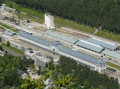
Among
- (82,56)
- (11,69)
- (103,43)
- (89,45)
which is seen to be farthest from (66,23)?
(11,69)

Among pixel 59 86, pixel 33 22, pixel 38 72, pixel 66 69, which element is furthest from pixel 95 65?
pixel 33 22

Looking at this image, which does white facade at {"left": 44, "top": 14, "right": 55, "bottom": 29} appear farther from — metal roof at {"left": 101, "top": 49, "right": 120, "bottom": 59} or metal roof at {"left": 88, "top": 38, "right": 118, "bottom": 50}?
metal roof at {"left": 101, "top": 49, "right": 120, "bottom": 59}

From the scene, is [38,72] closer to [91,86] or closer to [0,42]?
[91,86]

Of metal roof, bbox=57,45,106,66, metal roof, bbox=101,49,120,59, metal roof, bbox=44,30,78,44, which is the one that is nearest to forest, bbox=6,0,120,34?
metal roof, bbox=44,30,78,44

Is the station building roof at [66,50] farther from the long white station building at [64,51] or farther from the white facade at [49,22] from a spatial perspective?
the white facade at [49,22]

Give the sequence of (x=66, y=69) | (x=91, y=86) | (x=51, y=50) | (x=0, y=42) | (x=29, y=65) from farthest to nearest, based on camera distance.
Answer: (x=0, y=42)
(x=51, y=50)
(x=29, y=65)
(x=66, y=69)
(x=91, y=86)

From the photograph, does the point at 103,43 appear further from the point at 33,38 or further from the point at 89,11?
the point at 33,38
